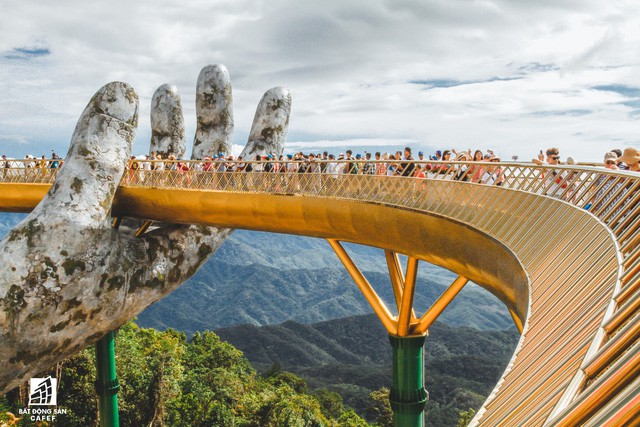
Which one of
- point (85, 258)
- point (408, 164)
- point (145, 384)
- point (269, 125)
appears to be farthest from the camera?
point (145, 384)

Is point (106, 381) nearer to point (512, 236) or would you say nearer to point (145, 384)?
point (145, 384)

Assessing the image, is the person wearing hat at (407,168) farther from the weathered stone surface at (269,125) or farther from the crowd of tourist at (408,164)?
the weathered stone surface at (269,125)

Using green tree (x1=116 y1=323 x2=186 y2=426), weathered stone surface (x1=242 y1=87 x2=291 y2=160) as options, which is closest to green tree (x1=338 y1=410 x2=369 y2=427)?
green tree (x1=116 y1=323 x2=186 y2=426)

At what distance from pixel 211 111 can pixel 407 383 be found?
12784mm

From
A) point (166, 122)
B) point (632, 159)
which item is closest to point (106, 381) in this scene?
point (166, 122)

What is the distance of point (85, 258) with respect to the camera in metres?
14.9

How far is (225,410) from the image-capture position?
105 ft

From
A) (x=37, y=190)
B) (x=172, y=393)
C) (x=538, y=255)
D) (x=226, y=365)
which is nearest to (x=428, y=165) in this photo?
(x=538, y=255)

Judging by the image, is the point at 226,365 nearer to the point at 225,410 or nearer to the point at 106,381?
the point at 225,410

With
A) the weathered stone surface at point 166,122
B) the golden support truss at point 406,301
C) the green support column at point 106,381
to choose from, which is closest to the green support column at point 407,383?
the golden support truss at point 406,301

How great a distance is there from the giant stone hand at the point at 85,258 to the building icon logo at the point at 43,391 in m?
11.6

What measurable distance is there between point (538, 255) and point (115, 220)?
14.3 meters

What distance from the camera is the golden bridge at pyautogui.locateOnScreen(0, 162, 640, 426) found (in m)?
2.76

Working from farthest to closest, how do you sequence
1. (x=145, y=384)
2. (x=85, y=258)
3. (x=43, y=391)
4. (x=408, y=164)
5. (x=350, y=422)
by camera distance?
(x=350, y=422), (x=145, y=384), (x=43, y=391), (x=85, y=258), (x=408, y=164)
